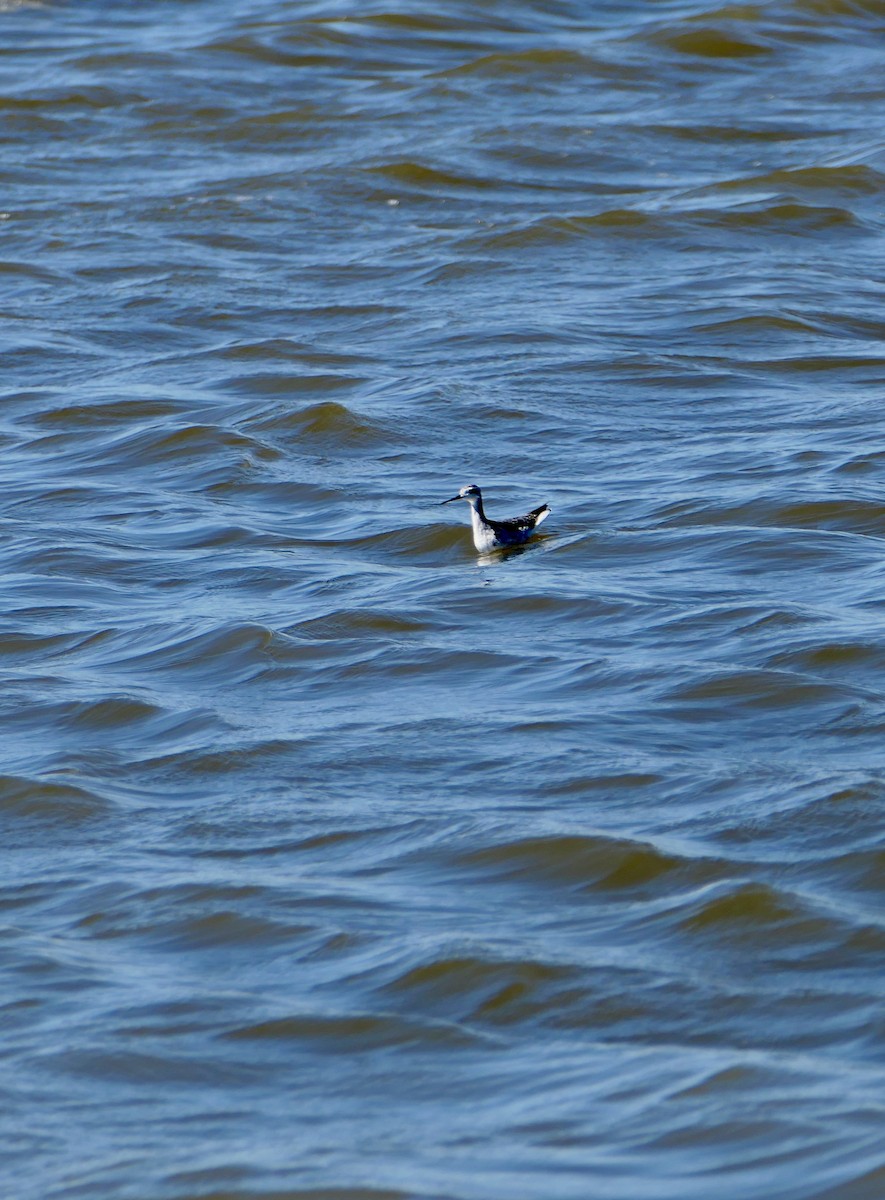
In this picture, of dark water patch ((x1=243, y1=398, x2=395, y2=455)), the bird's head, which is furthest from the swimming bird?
dark water patch ((x1=243, y1=398, x2=395, y2=455))

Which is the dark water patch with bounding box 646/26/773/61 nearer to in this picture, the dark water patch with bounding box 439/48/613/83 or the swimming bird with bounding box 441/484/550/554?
the dark water patch with bounding box 439/48/613/83

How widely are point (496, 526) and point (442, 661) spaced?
3.88 feet

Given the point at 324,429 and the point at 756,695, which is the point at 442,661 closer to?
the point at 756,695

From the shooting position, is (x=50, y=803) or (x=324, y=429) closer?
(x=50, y=803)

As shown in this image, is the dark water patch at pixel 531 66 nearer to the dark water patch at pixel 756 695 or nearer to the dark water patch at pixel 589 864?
the dark water patch at pixel 756 695

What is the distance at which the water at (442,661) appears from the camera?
4625 millimetres

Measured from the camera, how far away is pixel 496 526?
8586 millimetres

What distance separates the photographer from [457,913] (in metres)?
5.49

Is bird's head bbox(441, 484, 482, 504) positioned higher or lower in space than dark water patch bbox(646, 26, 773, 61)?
lower

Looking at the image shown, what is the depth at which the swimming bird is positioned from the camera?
28.3 ft

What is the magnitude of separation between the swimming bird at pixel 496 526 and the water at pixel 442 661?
0.12 metres

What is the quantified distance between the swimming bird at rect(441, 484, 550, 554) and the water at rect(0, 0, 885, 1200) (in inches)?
4.7

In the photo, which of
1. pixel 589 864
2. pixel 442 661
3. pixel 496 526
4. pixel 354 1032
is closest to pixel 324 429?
pixel 496 526

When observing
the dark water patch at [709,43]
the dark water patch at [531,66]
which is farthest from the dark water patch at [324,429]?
the dark water patch at [709,43]
